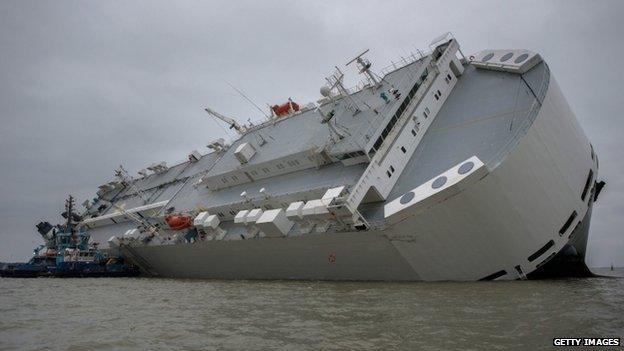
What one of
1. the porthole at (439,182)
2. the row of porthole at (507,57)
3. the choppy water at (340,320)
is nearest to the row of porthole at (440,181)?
the porthole at (439,182)

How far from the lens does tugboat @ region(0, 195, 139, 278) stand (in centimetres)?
4425

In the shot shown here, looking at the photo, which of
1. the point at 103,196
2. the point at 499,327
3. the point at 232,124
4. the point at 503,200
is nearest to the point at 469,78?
the point at 503,200

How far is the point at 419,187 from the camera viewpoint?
19.2 m

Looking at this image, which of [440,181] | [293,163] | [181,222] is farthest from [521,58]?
[181,222]

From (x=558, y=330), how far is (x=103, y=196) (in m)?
70.5

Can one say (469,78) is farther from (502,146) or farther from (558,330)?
(558,330)

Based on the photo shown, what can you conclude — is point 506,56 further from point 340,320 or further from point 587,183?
point 340,320

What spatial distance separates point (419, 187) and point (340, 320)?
9239mm

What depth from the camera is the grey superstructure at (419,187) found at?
17938mm

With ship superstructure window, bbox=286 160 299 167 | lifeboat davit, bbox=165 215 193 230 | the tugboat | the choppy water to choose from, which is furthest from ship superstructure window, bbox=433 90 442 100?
the tugboat

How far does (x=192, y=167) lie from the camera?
1996 inches

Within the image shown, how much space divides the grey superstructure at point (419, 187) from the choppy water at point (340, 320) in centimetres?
208

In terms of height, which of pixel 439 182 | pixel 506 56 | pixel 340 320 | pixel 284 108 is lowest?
pixel 340 320

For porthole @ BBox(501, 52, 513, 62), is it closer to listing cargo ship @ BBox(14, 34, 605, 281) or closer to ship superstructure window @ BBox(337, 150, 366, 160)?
listing cargo ship @ BBox(14, 34, 605, 281)
